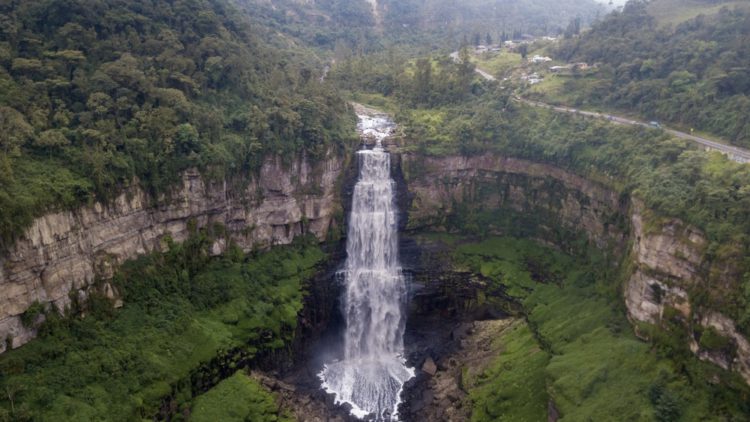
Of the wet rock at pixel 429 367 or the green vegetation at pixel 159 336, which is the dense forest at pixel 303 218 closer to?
the green vegetation at pixel 159 336

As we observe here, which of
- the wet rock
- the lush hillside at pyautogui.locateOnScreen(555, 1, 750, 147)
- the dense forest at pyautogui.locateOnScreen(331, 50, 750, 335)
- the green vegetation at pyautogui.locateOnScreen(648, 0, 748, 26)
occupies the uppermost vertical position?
the green vegetation at pyautogui.locateOnScreen(648, 0, 748, 26)

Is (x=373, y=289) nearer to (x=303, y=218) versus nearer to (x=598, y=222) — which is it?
(x=303, y=218)

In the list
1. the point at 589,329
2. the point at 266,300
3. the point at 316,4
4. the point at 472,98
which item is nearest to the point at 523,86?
the point at 472,98

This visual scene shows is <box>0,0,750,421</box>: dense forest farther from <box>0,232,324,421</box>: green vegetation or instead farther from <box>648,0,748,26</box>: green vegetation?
<box>648,0,748,26</box>: green vegetation

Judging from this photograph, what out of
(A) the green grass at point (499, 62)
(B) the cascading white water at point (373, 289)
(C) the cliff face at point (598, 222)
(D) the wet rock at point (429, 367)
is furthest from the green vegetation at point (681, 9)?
(D) the wet rock at point (429, 367)

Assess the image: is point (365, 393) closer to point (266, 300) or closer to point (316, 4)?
point (266, 300)

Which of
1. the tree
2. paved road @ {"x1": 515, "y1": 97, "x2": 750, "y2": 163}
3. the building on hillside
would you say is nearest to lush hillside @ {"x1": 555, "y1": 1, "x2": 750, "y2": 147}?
paved road @ {"x1": 515, "y1": 97, "x2": 750, "y2": 163}
